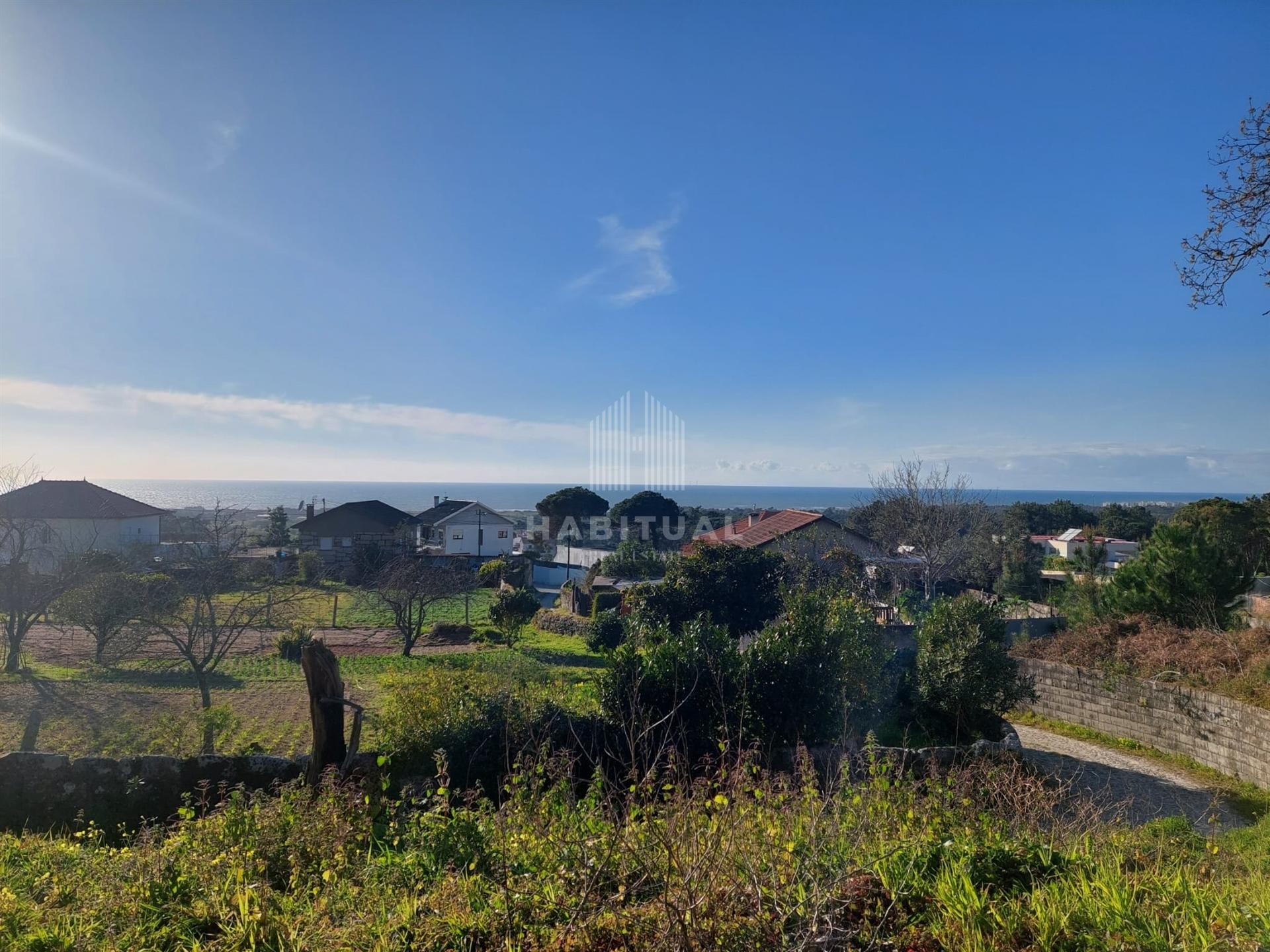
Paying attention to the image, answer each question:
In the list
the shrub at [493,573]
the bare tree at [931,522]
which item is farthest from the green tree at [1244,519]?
the shrub at [493,573]

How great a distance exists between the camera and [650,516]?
52156 mm

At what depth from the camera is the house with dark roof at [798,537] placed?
71.0 feet

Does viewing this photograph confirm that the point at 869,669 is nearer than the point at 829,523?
Yes

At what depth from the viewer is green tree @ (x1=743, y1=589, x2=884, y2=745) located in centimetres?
771

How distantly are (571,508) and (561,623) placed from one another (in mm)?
28236

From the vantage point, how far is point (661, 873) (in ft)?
9.77

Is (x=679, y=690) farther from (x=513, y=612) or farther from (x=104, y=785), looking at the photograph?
(x=513, y=612)

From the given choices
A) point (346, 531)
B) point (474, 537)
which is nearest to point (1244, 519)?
point (474, 537)

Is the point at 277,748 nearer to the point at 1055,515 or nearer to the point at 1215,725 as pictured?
the point at 1215,725

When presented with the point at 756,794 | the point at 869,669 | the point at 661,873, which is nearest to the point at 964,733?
the point at 869,669

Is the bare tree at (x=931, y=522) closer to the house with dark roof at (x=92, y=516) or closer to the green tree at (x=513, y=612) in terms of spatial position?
the green tree at (x=513, y=612)

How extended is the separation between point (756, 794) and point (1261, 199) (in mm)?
8842

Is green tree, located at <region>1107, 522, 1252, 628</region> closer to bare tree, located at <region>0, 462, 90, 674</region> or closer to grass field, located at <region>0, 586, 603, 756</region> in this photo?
grass field, located at <region>0, 586, 603, 756</region>

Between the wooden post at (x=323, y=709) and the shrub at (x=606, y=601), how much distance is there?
1836cm
